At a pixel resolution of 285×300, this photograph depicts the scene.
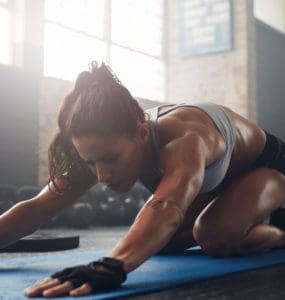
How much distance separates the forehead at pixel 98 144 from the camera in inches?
45.8

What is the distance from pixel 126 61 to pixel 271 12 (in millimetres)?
2358

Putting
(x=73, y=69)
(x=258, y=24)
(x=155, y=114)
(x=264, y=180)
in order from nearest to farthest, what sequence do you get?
(x=155, y=114) → (x=264, y=180) → (x=73, y=69) → (x=258, y=24)

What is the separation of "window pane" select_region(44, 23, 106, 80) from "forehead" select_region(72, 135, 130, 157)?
135 inches

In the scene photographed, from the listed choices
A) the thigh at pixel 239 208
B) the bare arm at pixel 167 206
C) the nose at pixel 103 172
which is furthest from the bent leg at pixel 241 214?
the nose at pixel 103 172

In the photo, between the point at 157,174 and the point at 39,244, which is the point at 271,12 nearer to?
the point at 39,244

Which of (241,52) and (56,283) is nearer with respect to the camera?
(56,283)

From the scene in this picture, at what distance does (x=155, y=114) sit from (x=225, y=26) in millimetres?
4314

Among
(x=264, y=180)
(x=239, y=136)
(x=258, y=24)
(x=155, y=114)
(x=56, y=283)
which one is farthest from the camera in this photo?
(x=258, y=24)

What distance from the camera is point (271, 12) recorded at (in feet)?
21.9

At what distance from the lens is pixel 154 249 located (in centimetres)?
112

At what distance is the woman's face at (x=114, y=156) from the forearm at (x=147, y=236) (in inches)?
5.0

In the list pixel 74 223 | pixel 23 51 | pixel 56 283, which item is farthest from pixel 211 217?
pixel 23 51

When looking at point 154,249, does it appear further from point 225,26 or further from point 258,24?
point 258,24

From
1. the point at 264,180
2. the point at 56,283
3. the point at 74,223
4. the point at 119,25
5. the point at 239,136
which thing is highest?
the point at 119,25
